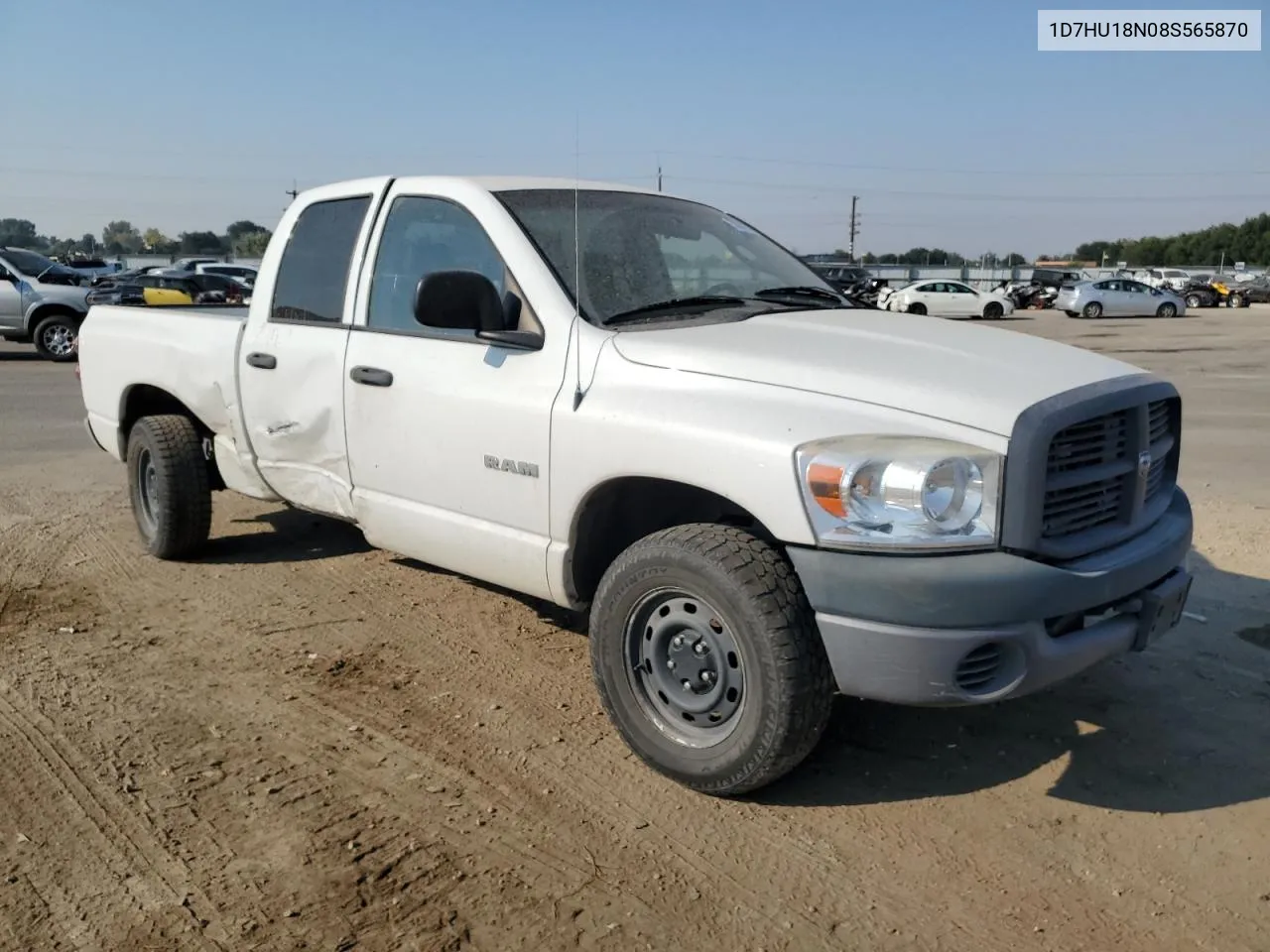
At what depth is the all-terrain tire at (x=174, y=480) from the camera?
18.4ft

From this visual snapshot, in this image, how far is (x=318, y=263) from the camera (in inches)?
192

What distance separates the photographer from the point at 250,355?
16.5ft

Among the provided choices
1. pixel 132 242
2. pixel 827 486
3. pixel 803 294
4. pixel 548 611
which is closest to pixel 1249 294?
pixel 803 294

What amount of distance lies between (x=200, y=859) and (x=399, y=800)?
59cm

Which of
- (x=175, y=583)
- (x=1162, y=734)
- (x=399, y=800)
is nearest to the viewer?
(x=399, y=800)

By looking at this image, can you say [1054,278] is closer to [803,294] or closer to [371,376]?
[803,294]

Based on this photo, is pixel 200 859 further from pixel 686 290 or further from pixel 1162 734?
pixel 1162 734

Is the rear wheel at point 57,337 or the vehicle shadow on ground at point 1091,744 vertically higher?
the rear wheel at point 57,337

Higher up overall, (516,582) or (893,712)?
(516,582)

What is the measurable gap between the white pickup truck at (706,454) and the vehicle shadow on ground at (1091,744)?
531 mm

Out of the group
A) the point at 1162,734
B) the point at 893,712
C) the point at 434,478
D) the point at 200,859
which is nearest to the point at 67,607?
the point at 434,478

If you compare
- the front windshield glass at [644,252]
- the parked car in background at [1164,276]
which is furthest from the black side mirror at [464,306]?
the parked car in background at [1164,276]

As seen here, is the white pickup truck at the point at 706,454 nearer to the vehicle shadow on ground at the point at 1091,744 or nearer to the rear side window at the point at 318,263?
the rear side window at the point at 318,263

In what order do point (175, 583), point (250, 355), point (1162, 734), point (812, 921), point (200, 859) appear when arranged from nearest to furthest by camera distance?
point (812, 921), point (200, 859), point (1162, 734), point (250, 355), point (175, 583)
